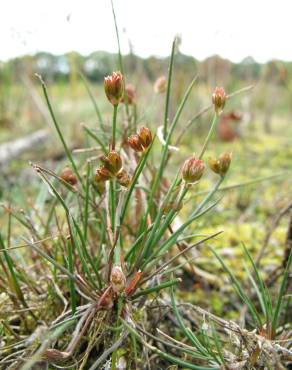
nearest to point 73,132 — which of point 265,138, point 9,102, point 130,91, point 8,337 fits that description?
point 9,102

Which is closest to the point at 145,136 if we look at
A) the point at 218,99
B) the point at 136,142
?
the point at 136,142

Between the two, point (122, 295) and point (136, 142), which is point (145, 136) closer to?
point (136, 142)

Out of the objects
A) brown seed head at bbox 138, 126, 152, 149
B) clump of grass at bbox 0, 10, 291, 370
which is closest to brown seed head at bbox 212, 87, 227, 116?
clump of grass at bbox 0, 10, 291, 370

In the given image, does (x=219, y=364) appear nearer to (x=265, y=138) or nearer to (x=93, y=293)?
(x=93, y=293)

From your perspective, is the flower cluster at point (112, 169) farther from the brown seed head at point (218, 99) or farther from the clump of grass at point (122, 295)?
the brown seed head at point (218, 99)

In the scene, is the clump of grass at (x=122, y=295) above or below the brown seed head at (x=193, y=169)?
below

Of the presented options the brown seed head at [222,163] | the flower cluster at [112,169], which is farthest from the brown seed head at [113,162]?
the brown seed head at [222,163]

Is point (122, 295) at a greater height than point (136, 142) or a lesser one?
lesser

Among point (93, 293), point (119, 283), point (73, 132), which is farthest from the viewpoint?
point (73, 132)

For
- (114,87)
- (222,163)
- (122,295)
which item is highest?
(114,87)
